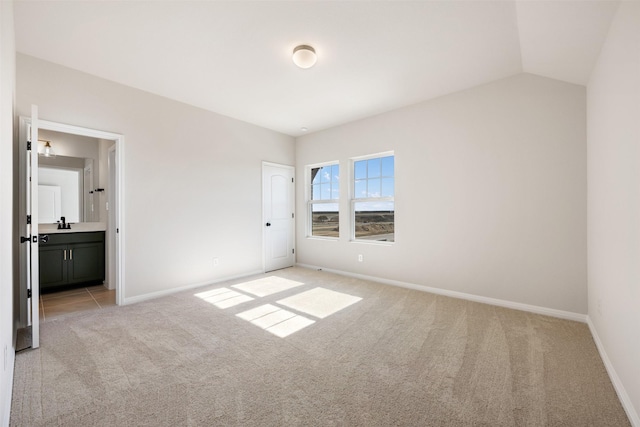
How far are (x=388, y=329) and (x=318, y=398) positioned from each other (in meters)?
1.18

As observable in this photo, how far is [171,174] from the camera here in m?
3.77

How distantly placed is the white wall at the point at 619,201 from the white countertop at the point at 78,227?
5994mm

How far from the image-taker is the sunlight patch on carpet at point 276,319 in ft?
8.64

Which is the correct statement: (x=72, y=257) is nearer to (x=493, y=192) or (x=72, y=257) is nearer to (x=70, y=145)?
(x=70, y=145)

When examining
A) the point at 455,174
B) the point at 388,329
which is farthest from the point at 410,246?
the point at 388,329

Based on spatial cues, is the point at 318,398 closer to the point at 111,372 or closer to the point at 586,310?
the point at 111,372

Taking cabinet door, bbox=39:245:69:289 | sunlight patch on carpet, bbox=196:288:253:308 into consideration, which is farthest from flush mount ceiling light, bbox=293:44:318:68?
cabinet door, bbox=39:245:69:289

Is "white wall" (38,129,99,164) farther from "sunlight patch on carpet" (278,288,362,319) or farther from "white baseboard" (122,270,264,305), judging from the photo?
"sunlight patch on carpet" (278,288,362,319)

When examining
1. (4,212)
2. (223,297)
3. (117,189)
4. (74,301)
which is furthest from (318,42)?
(74,301)

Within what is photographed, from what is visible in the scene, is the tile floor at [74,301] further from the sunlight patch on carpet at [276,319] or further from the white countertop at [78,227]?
the sunlight patch on carpet at [276,319]

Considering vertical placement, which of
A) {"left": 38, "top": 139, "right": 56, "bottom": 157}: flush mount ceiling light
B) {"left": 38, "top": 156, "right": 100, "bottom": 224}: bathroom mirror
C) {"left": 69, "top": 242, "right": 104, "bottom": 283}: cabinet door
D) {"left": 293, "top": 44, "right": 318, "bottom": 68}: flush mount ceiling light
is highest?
{"left": 293, "top": 44, "right": 318, "bottom": 68}: flush mount ceiling light

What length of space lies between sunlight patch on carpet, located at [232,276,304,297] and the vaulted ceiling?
2.70m

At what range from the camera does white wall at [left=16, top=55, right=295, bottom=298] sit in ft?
9.82

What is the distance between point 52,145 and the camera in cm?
413
